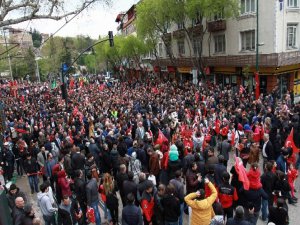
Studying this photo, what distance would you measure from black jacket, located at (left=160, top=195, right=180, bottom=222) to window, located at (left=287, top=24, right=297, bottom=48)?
71.3ft

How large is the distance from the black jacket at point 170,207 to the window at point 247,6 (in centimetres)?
2177

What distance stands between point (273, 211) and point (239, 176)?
1.22 metres

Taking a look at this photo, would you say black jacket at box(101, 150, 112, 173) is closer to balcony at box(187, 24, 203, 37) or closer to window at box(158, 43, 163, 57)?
balcony at box(187, 24, 203, 37)

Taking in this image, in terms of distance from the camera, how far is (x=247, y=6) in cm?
2548

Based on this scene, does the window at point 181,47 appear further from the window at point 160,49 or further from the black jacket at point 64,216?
the black jacket at point 64,216

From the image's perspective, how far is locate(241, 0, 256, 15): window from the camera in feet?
82.1

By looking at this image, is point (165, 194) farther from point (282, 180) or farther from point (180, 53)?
point (180, 53)

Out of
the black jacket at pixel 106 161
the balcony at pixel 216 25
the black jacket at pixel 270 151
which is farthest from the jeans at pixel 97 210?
the balcony at pixel 216 25

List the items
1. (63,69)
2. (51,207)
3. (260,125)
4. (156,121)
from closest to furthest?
(51,207) → (260,125) → (156,121) → (63,69)

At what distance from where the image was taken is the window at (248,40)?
2565cm

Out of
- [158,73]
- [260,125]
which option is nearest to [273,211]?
[260,125]

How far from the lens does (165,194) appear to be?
6859 millimetres

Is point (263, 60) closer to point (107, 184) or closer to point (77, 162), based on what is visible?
point (77, 162)

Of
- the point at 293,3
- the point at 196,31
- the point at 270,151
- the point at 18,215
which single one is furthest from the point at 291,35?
the point at 18,215
